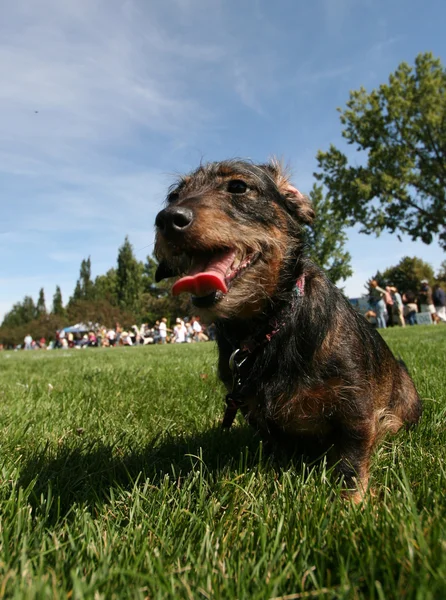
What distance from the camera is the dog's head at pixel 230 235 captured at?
2.41 meters

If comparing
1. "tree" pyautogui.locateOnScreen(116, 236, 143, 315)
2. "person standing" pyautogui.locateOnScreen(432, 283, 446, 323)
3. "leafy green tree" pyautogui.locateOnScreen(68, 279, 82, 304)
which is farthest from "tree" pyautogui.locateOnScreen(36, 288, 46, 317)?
"person standing" pyautogui.locateOnScreen(432, 283, 446, 323)

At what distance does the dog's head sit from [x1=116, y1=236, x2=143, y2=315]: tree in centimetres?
7264

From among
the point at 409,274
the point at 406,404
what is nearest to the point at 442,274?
the point at 409,274

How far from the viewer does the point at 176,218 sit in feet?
7.86

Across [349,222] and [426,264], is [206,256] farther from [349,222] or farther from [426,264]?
[426,264]

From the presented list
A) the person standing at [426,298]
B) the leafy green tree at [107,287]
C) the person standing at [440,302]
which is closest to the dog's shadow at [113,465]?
the person standing at [426,298]

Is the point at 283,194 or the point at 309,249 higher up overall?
the point at 283,194

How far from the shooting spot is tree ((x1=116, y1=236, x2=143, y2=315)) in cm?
7501

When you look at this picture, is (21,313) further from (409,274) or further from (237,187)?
(237,187)

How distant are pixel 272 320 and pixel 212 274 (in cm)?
53

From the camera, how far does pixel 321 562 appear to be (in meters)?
1.49

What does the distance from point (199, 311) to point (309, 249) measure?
105 cm

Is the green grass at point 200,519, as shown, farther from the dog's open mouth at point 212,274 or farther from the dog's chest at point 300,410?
the dog's open mouth at point 212,274

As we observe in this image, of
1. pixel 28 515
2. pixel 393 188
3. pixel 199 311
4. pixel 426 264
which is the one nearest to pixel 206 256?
pixel 199 311
